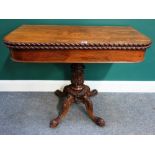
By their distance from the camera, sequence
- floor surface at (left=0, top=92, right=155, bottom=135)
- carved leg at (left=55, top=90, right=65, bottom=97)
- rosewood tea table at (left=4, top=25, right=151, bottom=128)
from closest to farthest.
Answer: rosewood tea table at (left=4, top=25, right=151, bottom=128) → floor surface at (left=0, top=92, right=155, bottom=135) → carved leg at (left=55, top=90, right=65, bottom=97)

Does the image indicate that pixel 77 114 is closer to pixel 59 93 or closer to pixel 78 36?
pixel 59 93

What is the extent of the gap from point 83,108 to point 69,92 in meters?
0.26

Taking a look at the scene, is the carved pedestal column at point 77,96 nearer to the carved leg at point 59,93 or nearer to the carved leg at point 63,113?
the carved leg at point 63,113

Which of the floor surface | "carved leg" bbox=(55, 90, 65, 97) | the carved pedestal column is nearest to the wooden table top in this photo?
the carved pedestal column

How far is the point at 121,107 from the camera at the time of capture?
5.80 feet

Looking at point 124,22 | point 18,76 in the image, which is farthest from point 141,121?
point 18,76

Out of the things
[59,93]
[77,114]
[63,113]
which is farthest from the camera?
[59,93]

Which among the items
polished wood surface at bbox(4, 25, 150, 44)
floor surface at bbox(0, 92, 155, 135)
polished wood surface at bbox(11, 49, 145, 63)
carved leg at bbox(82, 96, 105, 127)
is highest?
polished wood surface at bbox(4, 25, 150, 44)

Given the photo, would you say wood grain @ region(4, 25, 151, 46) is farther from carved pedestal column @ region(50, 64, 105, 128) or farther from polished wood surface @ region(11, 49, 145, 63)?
carved pedestal column @ region(50, 64, 105, 128)

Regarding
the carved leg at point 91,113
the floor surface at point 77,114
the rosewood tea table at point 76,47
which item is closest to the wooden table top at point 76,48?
the rosewood tea table at point 76,47

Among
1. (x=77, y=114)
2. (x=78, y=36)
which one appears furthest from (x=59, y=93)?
(x=78, y=36)

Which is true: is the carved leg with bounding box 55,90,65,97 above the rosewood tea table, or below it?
below
